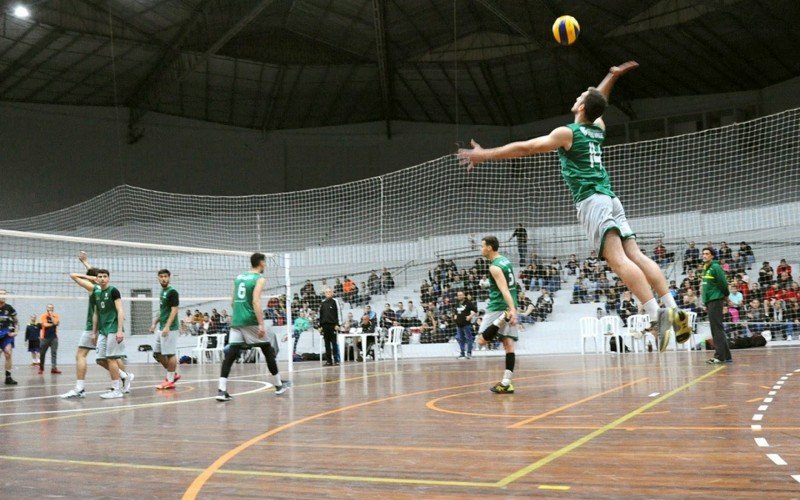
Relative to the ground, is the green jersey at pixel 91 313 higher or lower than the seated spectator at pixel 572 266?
lower

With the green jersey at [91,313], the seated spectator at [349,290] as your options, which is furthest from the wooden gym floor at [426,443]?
the seated spectator at [349,290]

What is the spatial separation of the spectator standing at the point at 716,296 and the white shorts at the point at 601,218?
6922 millimetres

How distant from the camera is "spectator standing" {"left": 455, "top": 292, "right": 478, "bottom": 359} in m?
19.6

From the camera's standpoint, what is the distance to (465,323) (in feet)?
65.0

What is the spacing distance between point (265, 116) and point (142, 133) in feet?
20.1

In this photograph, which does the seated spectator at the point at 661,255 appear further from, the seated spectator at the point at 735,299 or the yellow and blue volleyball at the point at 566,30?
the yellow and blue volleyball at the point at 566,30

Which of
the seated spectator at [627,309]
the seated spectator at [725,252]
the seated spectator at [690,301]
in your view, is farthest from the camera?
the seated spectator at [725,252]

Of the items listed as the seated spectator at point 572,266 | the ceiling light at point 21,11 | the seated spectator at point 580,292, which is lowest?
the seated spectator at point 580,292

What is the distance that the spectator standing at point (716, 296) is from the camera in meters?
11.8

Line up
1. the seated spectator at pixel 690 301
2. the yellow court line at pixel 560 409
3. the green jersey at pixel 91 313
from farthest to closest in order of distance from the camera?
the seated spectator at pixel 690 301 < the green jersey at pixel 91 313 < the yellow court line at pixel 560 409

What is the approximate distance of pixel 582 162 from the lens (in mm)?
5520

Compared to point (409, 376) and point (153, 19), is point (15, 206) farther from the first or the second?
point (409, 376)

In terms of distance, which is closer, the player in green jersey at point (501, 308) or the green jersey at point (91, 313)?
the player in green jersey at point (501, 308)

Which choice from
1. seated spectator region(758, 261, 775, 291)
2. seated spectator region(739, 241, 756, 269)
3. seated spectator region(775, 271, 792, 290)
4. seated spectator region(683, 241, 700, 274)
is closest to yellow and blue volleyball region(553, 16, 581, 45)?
seated spectator region(775, 271, 792, 290)
